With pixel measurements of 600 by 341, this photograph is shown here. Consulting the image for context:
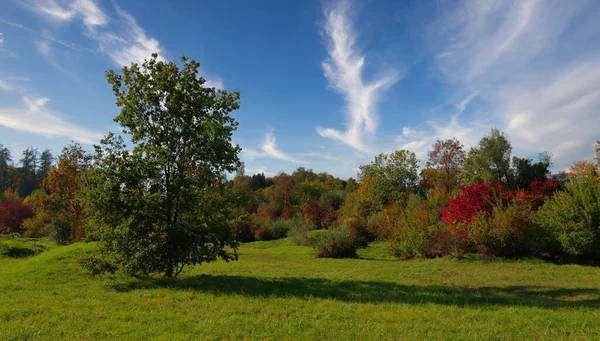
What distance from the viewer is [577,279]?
14.3 meters

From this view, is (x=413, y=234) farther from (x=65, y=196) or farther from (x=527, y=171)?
(x=65, y=196)

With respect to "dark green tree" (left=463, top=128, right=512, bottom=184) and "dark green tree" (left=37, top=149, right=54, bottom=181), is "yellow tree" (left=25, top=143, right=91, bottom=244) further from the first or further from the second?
"dark green tree" (left=37, top=149, right=54, bottom=181)

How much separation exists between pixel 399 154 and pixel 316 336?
48.7 metres

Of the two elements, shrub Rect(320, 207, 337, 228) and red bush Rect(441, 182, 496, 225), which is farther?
shrub Rect(320, 207, 337, 228)

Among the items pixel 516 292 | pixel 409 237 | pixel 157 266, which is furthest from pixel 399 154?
pixel 157 266

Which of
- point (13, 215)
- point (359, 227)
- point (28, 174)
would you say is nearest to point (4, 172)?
point (28, 174)

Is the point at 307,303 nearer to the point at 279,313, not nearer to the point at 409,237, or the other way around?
the point at 279,313

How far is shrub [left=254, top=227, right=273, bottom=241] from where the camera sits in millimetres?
49450

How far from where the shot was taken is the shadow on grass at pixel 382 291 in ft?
32.5

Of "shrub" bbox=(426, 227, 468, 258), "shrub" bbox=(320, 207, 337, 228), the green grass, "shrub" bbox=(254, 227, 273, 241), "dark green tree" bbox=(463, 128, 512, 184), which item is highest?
"dark green tree" bbox=(463, 128, 512, 184)

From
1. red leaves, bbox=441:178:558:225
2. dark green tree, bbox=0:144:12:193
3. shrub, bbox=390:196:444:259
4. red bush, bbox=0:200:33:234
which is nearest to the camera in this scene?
red leaves, bbox=441:178:558:225

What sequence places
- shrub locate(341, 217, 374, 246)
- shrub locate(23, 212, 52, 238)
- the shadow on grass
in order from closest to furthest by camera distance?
1. the shadow on grass
2. shrub locate(341, 217, 374, 246)
3. shrub locate(23, 212, 52, 238)

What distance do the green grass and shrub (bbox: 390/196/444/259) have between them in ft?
31.5

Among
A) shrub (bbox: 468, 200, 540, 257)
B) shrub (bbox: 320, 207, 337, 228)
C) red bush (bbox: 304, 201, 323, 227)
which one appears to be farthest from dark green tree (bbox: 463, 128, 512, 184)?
red bush (bbox: 304, 201, 323, 227)
